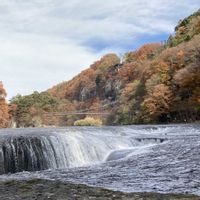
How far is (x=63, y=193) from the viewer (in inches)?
403

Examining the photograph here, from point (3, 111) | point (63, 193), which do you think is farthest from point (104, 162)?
point (3, 111)

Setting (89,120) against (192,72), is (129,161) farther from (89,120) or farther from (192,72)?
(89,120)

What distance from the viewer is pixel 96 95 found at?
157000mm

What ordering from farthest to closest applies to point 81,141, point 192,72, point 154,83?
point 154,83
point 192,72
point 81,141

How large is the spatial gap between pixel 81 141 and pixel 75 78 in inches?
6309

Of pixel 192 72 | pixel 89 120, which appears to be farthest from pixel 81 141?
pixel 89 120

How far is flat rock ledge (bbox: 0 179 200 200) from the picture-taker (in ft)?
31.3

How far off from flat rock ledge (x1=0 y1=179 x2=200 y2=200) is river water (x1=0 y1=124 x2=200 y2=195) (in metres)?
1.26

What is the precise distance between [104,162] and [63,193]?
1063cm

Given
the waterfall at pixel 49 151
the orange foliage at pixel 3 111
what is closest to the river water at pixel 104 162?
the waterfall at pixel 49 151

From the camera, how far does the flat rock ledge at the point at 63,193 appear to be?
9.55 meters

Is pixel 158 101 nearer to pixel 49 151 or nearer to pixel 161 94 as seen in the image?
pixel 161 94

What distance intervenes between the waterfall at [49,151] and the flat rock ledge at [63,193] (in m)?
8.57

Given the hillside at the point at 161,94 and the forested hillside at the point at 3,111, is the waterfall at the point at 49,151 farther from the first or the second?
the forested hillside at the point at 3,111
